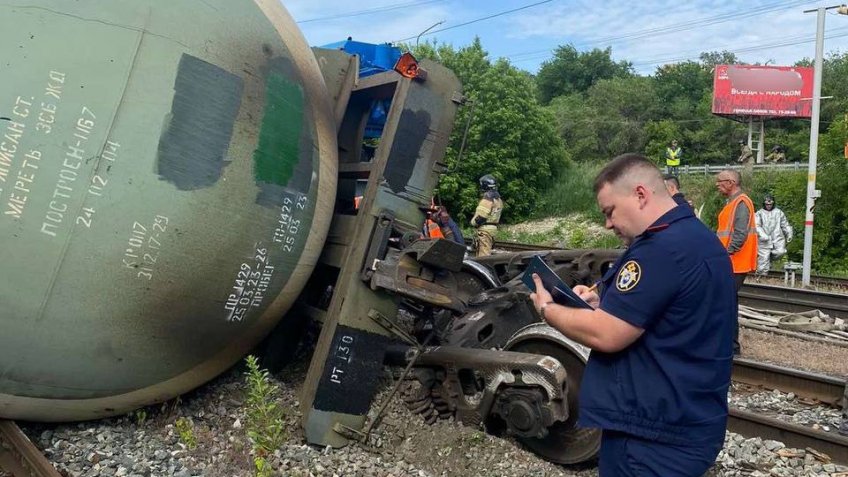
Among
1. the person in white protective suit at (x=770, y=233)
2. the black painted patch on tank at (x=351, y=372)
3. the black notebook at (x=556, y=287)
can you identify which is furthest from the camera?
the person in white protective suit at (x=770, y=233)

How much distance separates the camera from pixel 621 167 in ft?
8.13

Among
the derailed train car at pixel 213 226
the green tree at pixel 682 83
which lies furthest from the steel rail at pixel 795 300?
the green tree at pixel 682 83

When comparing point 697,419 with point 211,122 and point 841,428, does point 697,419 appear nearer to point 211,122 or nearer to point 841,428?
point 211,122

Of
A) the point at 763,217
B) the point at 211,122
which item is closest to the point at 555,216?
the point at 763,217

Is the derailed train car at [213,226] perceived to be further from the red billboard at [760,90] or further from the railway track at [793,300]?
the red billboard at [760,90]

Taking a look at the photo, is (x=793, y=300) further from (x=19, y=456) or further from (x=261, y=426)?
(x=19, y=456)

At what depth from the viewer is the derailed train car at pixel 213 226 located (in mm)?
3148

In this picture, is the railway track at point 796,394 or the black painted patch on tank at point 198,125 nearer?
the black painted patch on tank at point 198,125

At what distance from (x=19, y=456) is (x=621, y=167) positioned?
321 cm

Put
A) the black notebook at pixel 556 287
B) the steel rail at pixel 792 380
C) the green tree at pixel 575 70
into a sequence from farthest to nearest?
the green tree at pixel 575 70
the steel rail at pixel 792 380
the black notebook at pixel 556 287

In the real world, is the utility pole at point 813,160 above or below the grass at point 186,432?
above

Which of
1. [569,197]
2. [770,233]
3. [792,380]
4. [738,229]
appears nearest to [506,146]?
[569,197]

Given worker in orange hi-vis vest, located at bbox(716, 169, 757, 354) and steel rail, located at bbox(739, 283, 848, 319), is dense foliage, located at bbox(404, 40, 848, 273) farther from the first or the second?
steel rail, located at bbox(739, 283, 848, 319)

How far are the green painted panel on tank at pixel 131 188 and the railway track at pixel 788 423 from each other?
359 centimetres
